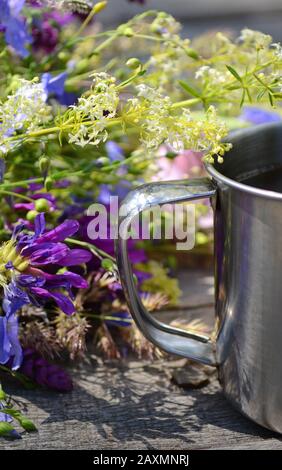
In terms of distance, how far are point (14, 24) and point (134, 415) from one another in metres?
0.33

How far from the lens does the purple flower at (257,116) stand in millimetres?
936

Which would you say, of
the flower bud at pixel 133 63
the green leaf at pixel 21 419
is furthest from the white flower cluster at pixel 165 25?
the green leaf at pixel 21 419

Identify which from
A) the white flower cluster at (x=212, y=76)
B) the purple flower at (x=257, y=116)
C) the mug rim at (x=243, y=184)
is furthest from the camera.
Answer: the purple flower at (x=257, y=116)

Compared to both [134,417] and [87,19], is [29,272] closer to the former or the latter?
[134,417]

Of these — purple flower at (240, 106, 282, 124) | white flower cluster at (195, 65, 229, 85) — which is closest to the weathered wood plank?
white flower cluster at (195, 65, 229, 85)

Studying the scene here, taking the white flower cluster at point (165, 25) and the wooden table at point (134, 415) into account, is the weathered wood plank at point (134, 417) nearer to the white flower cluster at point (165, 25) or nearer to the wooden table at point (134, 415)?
the wooden table at point (134, 415)

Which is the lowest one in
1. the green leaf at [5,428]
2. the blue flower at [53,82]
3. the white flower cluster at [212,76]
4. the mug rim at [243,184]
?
the green leaf at [5,428]

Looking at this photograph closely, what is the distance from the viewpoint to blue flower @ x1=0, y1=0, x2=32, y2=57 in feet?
2.14

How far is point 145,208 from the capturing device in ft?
1.86

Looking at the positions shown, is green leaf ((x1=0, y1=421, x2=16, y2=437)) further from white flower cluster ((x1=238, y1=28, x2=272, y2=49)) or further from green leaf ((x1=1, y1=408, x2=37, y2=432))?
white flower cluster ((x1=238, y1=28, x2=272, y2=49))

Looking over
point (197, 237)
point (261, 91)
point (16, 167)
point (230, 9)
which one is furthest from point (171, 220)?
point (230, 9)

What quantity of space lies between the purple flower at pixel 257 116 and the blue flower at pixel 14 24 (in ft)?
1.09
